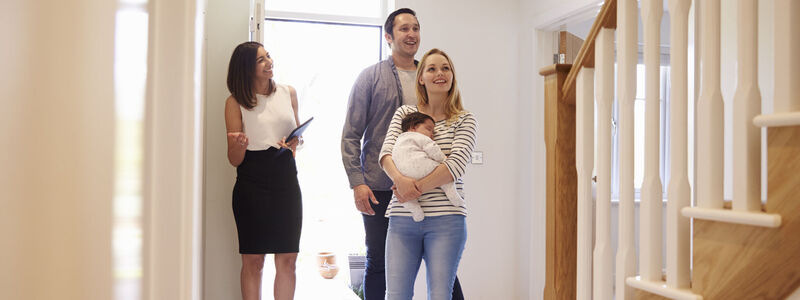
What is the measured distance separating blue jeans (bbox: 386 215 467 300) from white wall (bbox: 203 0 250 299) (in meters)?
0.78

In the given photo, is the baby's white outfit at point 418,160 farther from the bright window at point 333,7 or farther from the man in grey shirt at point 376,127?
the bright window at point 333,7

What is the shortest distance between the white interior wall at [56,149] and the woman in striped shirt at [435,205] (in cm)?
173

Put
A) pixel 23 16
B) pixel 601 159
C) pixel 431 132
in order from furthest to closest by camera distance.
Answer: pixel 431 132
pixel 601 159
pixel 23 16

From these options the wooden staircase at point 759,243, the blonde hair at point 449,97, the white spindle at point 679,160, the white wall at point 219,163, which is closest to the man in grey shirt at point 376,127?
the blonde hair at point 449,97

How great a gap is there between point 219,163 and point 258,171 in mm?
274

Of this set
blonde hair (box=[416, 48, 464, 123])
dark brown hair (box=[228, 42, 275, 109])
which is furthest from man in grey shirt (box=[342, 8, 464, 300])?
dark brown hair (box=[228, 42, 275, 109])

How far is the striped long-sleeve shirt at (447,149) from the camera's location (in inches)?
81.9

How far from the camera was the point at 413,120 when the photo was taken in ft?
7.06

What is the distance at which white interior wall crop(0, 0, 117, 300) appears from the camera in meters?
0.23

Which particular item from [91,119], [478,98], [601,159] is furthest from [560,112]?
[478,98]

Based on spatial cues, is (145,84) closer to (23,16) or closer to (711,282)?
(23,16)

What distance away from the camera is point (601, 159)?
1.60 m

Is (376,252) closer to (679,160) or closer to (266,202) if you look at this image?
(266,202)

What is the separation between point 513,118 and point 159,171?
3710 mm
